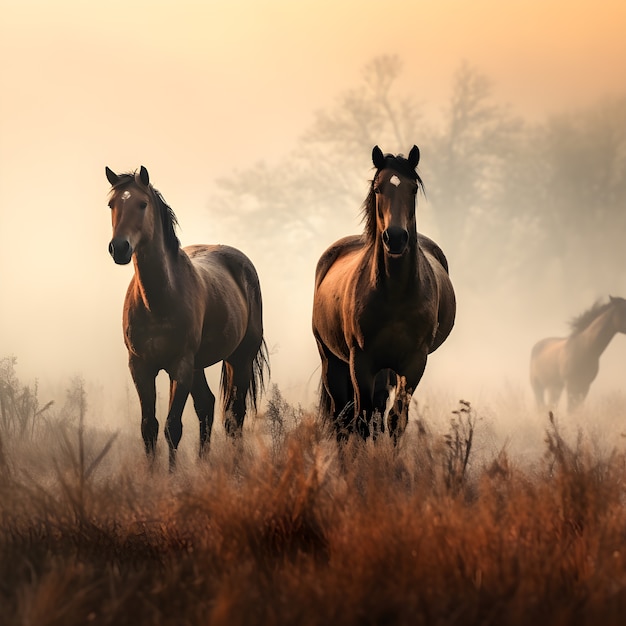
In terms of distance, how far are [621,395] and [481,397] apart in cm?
277

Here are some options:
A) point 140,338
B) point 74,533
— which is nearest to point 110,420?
point 140,338

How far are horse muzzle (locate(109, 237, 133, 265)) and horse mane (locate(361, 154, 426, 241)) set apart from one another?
77.2 inches

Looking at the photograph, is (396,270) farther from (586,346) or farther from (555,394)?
(555,394)

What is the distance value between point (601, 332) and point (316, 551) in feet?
42.7

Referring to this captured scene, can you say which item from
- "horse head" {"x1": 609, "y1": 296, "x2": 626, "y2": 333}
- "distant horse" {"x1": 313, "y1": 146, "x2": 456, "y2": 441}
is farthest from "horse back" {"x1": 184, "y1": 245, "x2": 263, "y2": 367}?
"horse head" {"x1": 609, "y1": 296, "x2": 626, "y2": 333}

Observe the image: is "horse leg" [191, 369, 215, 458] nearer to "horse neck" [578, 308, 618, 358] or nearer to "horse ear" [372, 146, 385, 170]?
"horse ear" [372, 146, 385, 170]

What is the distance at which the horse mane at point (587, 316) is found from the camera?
15.2m

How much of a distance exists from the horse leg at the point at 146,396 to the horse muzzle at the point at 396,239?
2762 millimetres

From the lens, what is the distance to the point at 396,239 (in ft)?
17.9

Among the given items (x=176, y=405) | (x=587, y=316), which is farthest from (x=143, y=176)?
(x=587, y=316)

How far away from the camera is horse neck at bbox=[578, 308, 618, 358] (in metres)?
15.0

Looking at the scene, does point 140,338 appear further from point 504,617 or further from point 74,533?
point 504,617

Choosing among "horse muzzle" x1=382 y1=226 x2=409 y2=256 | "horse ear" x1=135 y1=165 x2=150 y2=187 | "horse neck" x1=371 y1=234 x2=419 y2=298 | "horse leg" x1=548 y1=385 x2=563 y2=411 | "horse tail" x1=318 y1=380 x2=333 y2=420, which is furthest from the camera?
"horse leg" x1=548 y1=385 x2=563 y2=411

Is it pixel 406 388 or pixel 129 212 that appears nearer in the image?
pixel 406 388
